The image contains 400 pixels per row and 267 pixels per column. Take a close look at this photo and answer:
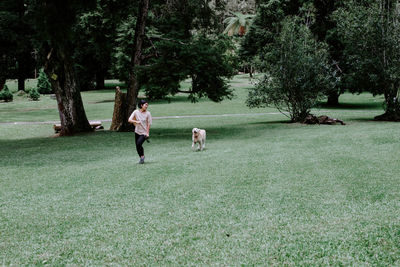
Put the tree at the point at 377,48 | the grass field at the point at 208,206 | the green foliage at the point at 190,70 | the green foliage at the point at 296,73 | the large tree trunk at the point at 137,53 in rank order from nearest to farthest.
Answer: the grass field at the point at 208,206
the green foliage at the point at 190,70
the large tree trunk at the point at 137,53
the tree at the point at 377,48
the green foliage at the point at 296,73

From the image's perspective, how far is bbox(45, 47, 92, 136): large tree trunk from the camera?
21641mm

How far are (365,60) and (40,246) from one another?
76.8 ft

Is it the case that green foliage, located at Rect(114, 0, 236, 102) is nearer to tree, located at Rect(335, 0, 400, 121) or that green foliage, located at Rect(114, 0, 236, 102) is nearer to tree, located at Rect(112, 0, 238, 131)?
tree, located at Rect(112, 0, 238, 131)

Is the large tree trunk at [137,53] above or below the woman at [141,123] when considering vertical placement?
above

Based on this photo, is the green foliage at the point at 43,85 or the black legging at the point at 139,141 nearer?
the black legging at the point at 139,141

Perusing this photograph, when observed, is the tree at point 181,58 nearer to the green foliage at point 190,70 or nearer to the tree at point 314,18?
the green foliage at point 190,70

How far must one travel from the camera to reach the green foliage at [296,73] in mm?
24453

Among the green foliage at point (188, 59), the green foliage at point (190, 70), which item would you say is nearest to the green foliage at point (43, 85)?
the green foliage at point (188, 59)

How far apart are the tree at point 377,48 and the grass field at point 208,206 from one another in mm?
10362

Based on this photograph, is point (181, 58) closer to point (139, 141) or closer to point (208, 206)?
point (139, 141)

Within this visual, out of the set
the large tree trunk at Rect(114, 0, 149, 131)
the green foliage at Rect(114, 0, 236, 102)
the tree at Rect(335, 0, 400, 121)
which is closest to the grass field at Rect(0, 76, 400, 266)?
the green foliage at Rect(114, 0, 236, 102)

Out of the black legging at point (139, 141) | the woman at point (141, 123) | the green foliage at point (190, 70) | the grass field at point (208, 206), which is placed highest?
the green foliage at point (190, 70)

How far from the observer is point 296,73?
24406 millimetres

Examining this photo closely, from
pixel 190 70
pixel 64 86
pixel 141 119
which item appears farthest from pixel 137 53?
pixel 141 119
